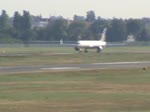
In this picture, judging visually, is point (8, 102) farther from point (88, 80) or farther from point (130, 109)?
point (88, 80)

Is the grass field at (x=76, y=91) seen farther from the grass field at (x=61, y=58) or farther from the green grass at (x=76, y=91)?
the grass field at (x=61, y=58)

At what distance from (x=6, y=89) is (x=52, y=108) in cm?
920

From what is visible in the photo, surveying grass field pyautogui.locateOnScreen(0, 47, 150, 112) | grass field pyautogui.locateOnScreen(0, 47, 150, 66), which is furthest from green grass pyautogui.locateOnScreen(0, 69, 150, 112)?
grass field pyautogui.locateOnScreen(0, 47, 150, 66)

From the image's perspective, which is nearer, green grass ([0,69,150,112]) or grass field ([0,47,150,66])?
green grass ([0,69,150,112])

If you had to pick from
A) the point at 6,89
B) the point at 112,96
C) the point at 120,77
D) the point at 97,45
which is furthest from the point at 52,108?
the point at 97,45

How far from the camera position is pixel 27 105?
30703mm

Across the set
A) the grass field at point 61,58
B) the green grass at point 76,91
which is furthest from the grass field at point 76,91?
the grass field at point 61,58

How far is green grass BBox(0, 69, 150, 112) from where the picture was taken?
30109 mm

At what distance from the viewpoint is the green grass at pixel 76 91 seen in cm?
3011

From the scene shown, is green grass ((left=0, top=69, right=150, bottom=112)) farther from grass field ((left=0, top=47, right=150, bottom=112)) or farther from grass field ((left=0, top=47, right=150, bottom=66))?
grass field ((left=0, top=47, right=150, bottom=66))

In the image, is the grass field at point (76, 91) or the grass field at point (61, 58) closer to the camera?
the grass field at point (76, 91)

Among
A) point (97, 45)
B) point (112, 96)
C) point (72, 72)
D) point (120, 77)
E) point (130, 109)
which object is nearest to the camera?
point (130, 109)

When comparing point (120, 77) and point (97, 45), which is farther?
point (97, 45)

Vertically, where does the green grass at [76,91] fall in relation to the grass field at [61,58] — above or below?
above
